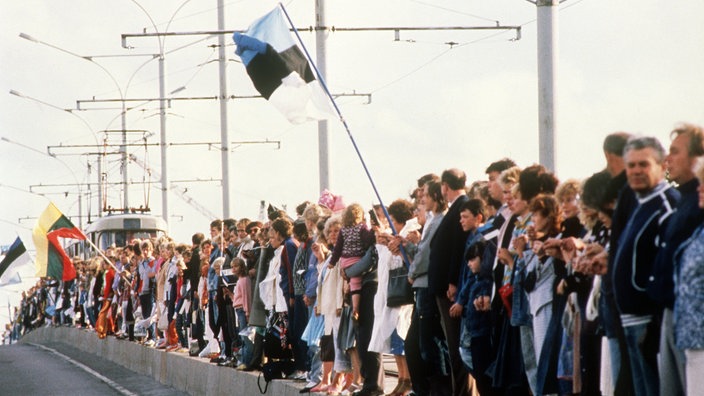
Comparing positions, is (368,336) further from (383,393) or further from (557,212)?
(557,212)

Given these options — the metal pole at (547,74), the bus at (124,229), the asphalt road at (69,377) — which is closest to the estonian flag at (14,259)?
the asphalt road at (69,377)

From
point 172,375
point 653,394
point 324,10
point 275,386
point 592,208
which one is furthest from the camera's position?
point 172,375

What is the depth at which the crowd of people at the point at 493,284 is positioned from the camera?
7.42 meters

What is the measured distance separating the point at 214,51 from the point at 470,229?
72.8ft

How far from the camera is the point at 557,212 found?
30.2 feet

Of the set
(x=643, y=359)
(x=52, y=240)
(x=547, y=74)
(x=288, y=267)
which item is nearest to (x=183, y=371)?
(x=288, y=267)

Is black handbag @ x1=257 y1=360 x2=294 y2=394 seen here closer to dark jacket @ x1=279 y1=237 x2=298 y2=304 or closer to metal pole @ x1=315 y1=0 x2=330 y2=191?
dark jacket @ x1=279 y1=237 x2=298 y2=304

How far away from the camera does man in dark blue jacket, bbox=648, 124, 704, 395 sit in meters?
7.15

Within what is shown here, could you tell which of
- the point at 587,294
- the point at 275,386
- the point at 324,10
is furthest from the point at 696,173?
the point at 324,10

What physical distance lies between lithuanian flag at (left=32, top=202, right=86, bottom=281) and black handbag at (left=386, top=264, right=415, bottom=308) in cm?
1873

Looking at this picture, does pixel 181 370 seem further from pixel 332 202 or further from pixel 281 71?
pixel 281 71

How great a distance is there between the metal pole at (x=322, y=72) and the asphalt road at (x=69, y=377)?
412 cm

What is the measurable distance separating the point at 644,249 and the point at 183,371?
15295mm

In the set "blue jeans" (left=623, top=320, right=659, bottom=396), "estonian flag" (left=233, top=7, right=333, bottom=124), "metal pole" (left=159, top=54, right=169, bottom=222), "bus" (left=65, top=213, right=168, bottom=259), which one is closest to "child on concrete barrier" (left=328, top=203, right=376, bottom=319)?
"estonian flag" (left=233, top=7, right=333, bottom=124)
